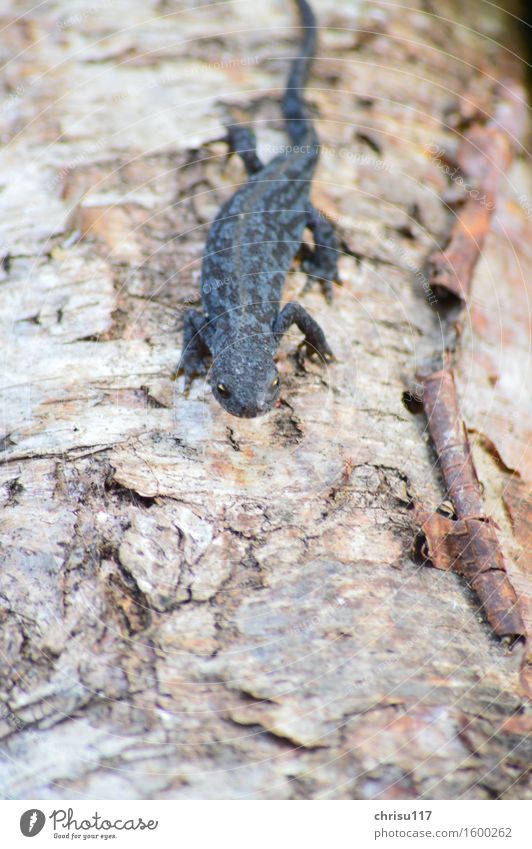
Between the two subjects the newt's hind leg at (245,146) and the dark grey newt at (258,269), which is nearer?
the dark grey newt at (258,269)

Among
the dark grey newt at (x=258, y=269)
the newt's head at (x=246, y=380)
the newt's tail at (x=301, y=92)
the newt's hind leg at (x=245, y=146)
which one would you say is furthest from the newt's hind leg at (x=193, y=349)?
the newt's tail at (x=301, y=92)

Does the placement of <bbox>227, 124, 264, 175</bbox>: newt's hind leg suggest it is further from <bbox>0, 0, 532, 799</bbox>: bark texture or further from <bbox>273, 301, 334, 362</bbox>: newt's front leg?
<bbox>273, 301, 334, 362</bbox>: newt's front leg

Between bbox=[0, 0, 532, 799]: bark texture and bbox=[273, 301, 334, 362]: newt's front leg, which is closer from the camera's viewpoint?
bbox=[0, 0, 532, 799]: bark texture

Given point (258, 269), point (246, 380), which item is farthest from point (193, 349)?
point (258, 269)

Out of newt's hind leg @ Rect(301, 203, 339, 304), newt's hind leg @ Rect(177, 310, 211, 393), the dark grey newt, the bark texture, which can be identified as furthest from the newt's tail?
newt's hind leg @ Rect(177, 310, 211, 393)

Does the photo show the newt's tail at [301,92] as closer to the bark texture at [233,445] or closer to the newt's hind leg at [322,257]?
the bark texture at [233,445]
